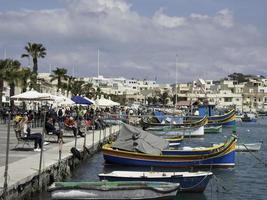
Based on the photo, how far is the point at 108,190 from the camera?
18.9 meters

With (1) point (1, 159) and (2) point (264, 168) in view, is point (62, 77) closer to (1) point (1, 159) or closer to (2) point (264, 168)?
(2) point (264, 168)

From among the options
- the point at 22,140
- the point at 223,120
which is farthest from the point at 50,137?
the point at 223,120

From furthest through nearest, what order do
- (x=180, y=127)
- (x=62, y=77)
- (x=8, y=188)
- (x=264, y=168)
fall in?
(x=62, y=77) → (x=180, y=127) → (x=264, y=168) → (x=8, y=188)

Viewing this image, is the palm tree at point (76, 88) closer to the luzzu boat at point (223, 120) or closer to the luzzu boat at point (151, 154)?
the luzzu boat at point (223, 120)

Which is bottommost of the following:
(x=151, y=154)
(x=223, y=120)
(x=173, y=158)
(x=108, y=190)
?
(x=108, y=190)

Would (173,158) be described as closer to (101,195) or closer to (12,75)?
(101,195)

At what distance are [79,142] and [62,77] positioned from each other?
70180mm

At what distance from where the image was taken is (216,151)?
31.7m

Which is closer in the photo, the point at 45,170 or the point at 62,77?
the point at 45,170

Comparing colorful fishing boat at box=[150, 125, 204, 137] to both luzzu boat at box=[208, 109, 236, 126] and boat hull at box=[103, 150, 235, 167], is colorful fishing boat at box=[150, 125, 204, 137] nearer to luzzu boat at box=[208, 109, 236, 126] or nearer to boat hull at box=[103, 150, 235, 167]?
luzzu boat at box=[208, 109, 236, 126]

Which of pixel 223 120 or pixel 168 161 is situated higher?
pixel 223 120

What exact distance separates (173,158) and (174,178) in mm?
A: 8127

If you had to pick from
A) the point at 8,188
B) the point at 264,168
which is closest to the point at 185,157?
the point at 264,168

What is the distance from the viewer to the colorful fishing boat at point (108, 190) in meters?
18.7
